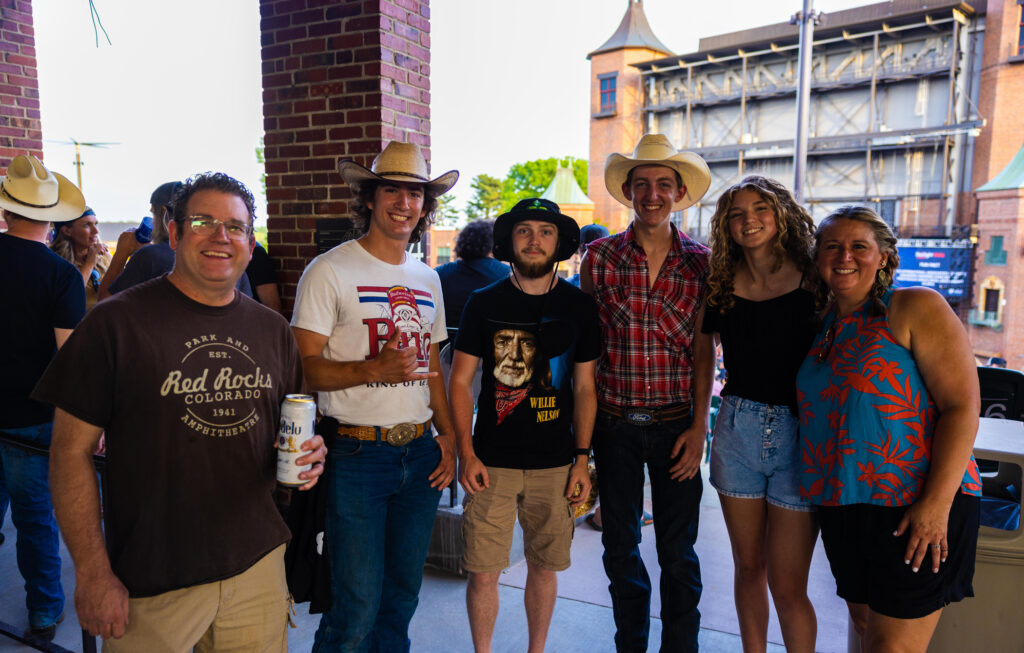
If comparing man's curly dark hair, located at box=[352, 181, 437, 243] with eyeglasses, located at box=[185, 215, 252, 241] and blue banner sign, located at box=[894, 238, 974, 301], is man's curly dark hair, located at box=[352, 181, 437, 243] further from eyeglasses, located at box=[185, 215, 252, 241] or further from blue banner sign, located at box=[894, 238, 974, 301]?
blue banner sign, located at box=[894, 238, 974, 301]

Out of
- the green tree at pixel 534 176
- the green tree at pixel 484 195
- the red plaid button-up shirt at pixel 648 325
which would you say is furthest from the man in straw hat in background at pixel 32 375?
the green tree at pixel 484 195

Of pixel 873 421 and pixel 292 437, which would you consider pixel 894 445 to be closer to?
pixel 873 421

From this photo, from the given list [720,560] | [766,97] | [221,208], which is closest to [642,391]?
[221,208]

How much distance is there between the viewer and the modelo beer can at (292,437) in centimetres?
168

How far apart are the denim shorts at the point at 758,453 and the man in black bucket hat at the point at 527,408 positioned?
0.52 m

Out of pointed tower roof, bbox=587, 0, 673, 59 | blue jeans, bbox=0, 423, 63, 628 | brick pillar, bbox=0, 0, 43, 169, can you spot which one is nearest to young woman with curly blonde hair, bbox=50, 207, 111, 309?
blue jeans, bbox=0, 423, 63, 628

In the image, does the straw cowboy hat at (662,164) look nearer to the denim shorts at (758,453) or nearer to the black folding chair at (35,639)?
the denim shorts at (758,453)

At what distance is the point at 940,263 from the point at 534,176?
3843 centimetres

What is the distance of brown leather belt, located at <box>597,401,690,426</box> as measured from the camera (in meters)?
2.56

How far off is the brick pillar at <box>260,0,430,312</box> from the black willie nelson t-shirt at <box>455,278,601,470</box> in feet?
5.30

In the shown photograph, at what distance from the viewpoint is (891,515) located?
1954mm

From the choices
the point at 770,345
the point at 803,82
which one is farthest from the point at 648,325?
the point at 803,82

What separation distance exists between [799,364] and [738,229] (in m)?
0.56

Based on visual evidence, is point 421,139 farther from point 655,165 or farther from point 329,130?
point 655,165
